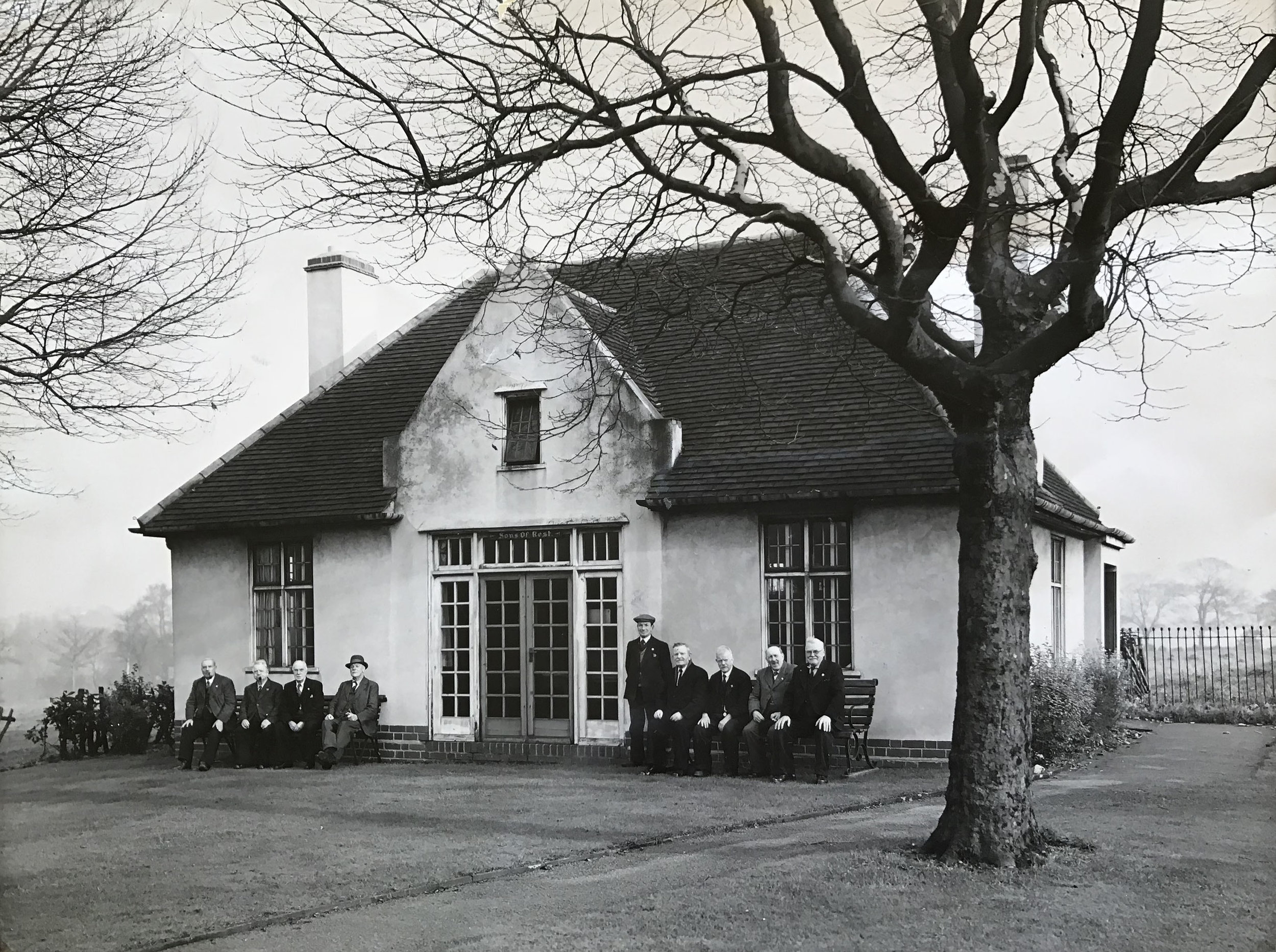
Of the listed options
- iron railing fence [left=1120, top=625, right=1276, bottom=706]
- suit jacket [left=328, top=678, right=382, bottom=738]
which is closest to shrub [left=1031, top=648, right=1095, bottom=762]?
iron railing fence [left=1120, top=625, right=1276, bottom=706]

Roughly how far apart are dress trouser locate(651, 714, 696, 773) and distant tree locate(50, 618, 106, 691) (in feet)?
22.2

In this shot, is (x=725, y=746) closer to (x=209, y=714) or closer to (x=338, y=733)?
(x=338, y=733)

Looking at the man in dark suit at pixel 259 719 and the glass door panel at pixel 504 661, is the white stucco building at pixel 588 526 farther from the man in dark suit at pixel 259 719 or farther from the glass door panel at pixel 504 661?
the man in dark suit at pixel 259 719

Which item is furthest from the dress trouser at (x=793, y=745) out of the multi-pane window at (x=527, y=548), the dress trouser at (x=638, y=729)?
the multi-pane window at (x=527, y=548)

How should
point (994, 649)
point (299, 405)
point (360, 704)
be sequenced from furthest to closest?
point (299, 405)
point (360, 704)
point (994, 649)

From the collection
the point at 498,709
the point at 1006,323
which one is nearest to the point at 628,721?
the point at 498,709

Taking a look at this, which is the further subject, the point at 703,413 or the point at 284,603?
the point at 284,603

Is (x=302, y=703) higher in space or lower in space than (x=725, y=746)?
higher

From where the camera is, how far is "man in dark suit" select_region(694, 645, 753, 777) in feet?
51.2

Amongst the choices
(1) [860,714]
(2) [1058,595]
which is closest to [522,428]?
(1) [860,714]

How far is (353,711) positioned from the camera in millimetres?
18234

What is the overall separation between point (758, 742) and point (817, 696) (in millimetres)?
935

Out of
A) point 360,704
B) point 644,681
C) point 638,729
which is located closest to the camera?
point 644,681

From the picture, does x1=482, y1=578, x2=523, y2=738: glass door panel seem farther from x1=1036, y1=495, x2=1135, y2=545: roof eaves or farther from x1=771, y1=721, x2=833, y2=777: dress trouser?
x1=1036, y1=495, x2=1135, y2=545: roof eaves
